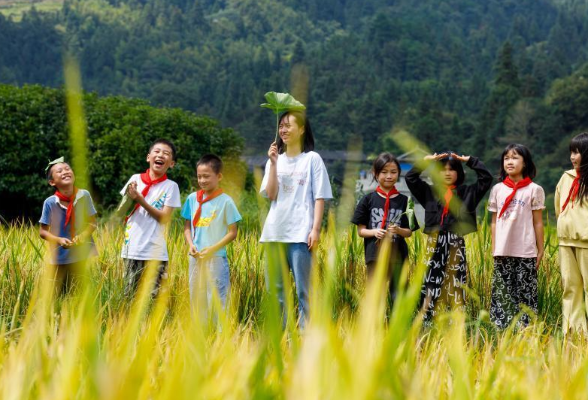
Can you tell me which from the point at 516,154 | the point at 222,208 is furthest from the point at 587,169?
the point at 222,208

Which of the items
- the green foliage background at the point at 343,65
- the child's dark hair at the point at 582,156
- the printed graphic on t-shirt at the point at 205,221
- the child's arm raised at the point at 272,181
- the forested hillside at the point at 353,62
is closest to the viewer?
the child's arm raised at the point at 272,181

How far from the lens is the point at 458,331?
A: 1.39 metres

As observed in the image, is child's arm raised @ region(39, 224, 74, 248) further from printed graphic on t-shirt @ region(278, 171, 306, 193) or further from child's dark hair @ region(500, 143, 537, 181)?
child's dark hair @ region(500, 143, 537, 181)

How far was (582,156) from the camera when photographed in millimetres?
4461

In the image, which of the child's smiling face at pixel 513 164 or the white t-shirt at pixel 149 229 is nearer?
the white t-shirt at pixel 149 229

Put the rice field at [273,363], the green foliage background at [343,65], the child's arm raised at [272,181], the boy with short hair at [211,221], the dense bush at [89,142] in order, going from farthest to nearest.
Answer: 1. the green foliage background at [343,65]
2. the dense bush at [89,142]
3. the boy with short hair at [211,221]
4. the child's arm raised at [272,181]
5. the rice field at [273,363]

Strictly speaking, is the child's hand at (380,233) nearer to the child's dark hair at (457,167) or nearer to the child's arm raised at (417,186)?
the child's arm raised at (417,186)

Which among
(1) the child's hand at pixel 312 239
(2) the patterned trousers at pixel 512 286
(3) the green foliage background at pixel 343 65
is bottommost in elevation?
(2) the patterned trousers at pixel 512 286

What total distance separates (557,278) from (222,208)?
2258 mm

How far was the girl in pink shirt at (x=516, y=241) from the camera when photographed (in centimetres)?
450

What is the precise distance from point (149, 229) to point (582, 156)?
2.51 metres

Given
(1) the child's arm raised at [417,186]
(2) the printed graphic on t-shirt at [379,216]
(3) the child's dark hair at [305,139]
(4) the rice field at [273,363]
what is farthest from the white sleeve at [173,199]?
(4) the rice field at [273,363]

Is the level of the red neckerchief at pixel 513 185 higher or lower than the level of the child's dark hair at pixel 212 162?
lower

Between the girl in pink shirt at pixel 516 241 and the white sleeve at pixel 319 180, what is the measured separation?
43.0 inches
